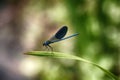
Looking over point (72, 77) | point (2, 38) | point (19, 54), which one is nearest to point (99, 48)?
point (72, 77)

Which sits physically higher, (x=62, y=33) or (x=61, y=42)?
(x=61, y=42)

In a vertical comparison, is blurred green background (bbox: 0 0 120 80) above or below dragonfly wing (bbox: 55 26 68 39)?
above

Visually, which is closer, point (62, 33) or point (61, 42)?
point (62, 33)

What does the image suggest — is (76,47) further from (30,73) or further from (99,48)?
(30,73)

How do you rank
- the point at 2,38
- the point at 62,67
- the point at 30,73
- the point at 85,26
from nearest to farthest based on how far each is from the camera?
the point at 85,26
the point at 62,67
the point at 30,73
the point at 2,38

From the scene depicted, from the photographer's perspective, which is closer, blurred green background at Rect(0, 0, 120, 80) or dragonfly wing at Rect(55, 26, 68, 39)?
dragonfly wing at Rect(55, 26, 68, 39)

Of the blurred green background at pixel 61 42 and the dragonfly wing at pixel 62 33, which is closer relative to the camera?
the dragonfly wing at pixel 62 33

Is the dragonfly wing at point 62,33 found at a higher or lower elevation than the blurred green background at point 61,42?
lower

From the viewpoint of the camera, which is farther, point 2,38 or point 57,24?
point 2,38
